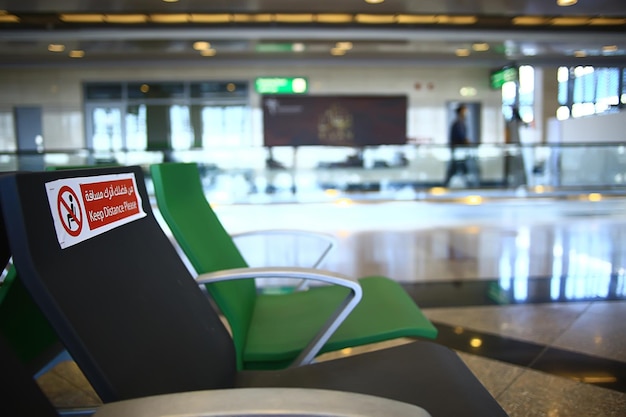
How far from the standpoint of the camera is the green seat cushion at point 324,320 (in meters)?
1.52

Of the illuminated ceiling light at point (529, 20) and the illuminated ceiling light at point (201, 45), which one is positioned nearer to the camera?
the illuminated ceiling light at point (529, 20)

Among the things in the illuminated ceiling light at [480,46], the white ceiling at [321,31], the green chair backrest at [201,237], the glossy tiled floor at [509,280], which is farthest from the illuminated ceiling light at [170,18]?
the green chair backrest at [201,237]

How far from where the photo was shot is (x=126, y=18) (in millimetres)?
8750

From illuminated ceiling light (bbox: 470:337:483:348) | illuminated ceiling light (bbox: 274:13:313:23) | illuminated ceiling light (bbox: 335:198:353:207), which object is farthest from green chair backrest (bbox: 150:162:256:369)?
illuminated ceiling light (bbox: 274:13:313:23)

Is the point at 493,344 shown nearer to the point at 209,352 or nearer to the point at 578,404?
the point at 578,404

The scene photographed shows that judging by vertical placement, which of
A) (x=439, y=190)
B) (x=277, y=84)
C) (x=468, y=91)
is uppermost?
(x=277, y=84)

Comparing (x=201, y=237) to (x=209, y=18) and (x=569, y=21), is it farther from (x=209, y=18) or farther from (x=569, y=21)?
(x=569, y=21)

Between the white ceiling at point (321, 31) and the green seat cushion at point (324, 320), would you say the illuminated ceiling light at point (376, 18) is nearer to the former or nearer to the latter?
the white ceiling at point (321, 31)

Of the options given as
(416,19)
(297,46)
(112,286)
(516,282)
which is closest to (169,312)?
(112,286)

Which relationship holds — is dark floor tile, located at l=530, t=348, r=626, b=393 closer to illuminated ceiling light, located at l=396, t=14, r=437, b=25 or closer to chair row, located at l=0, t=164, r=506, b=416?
chair row, located at l=0, t=164, r=506, b=416

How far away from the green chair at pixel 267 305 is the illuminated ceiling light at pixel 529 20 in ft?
28.4

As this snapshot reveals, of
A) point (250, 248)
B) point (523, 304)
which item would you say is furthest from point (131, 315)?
point (250, 248)

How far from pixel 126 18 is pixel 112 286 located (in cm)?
893

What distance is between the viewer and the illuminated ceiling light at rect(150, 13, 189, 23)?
8632 mm
